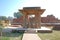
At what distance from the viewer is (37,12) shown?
15.0 meters

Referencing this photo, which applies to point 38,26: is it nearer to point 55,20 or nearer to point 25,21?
point 25,21

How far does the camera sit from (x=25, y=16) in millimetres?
15812

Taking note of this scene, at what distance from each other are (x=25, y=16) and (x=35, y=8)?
1.73 metres

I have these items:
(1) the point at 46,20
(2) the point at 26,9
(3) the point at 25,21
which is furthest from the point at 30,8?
(1) the point at 46,20

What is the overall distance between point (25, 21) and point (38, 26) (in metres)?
1.57

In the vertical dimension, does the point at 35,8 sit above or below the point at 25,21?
above

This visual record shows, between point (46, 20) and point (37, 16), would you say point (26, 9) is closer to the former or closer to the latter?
point (37, 16)

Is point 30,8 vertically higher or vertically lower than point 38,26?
higher

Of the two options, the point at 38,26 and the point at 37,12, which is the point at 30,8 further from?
the point at 38,26

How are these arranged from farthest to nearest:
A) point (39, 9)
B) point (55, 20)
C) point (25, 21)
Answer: point (55, 20) → point (25, 21) → point (39, 9)

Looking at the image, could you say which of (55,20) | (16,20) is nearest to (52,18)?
(55,20)

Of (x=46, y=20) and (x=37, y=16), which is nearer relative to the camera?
(x=37, y=16)

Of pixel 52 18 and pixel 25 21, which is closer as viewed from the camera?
pixel 25 21

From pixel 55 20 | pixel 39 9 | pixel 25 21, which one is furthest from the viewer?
pixel 55 20
